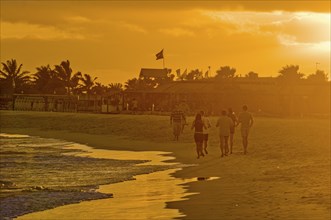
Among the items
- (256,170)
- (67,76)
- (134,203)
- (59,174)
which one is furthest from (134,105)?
(134,203)

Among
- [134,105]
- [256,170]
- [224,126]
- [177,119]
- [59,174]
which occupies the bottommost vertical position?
[59,174]

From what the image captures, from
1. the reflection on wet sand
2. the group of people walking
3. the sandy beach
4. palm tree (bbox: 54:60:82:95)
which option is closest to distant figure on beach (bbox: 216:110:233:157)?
the group of people walking

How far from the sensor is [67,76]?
331 feet

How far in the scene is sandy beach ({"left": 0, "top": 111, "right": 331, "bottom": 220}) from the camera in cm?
1271

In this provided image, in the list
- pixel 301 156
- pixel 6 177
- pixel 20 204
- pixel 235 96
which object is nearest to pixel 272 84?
pixel 235 96

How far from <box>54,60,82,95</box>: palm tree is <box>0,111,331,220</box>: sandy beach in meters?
52.7

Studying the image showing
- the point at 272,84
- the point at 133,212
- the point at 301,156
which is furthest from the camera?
the point at 272,84

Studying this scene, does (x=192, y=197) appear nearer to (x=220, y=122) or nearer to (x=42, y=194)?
(x=42, y=194)

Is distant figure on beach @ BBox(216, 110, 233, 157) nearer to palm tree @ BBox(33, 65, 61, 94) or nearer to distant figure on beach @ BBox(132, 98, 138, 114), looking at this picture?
distant figure on beach @ BBox(132, 98, 138, 114)

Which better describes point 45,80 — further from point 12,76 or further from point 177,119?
point 177,119

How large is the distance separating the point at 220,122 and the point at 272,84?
5347cm

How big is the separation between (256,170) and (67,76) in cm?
8305

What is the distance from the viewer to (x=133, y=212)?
42.7 ft

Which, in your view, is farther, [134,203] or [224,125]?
[224,125]
